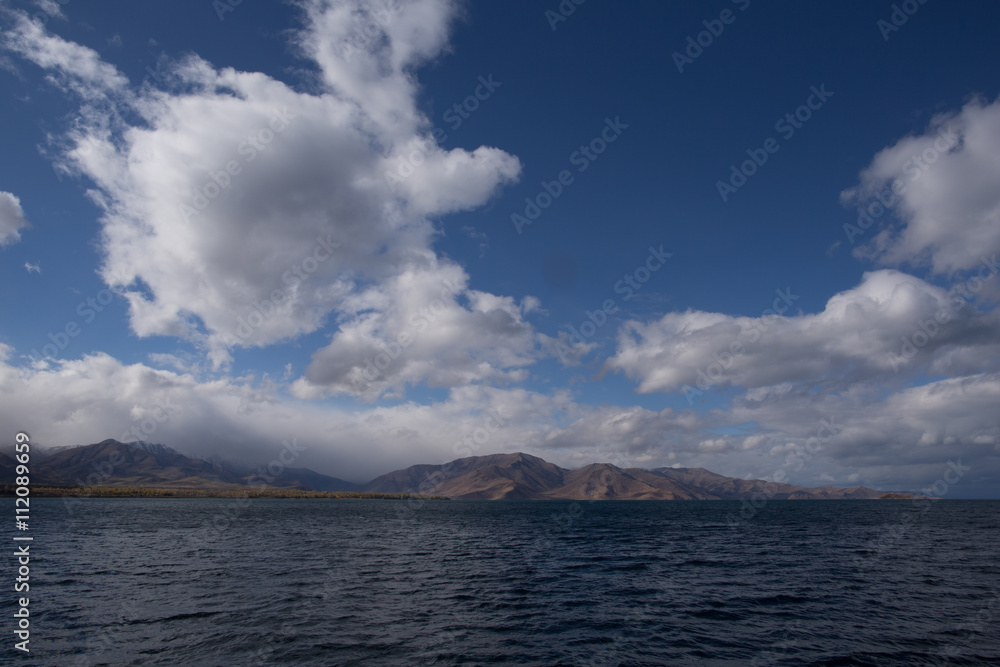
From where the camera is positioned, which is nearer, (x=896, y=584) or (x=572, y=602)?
(x=572, y=602)

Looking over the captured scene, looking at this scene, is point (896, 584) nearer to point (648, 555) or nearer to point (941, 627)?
point (941, 627)

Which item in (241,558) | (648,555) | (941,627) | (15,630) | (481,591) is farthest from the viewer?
(648,555)

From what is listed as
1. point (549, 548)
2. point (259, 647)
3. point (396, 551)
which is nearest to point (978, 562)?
point (549, 548)

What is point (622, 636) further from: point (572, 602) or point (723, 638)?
point (572, 602)

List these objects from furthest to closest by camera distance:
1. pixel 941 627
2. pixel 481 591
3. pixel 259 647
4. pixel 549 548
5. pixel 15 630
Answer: pixel 549 548
pixel 481 591
pixel 941 627
pixel 15 630
pixel 259 647

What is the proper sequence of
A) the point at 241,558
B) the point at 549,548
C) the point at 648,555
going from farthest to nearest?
the point at 549,548 → the point at 648,555 → the point at 241,558

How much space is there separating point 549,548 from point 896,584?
1697 inches

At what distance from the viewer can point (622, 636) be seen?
1161 inches

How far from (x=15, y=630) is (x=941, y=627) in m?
61.9

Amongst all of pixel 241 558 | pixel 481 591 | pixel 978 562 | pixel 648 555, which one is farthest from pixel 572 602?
pixel 978 562

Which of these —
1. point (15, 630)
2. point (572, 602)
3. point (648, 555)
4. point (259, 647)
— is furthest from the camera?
point (648, 555)

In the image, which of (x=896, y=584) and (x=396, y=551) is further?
(x=396, y=551)

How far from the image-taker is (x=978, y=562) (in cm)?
5847

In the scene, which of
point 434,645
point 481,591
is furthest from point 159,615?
point 481,591
